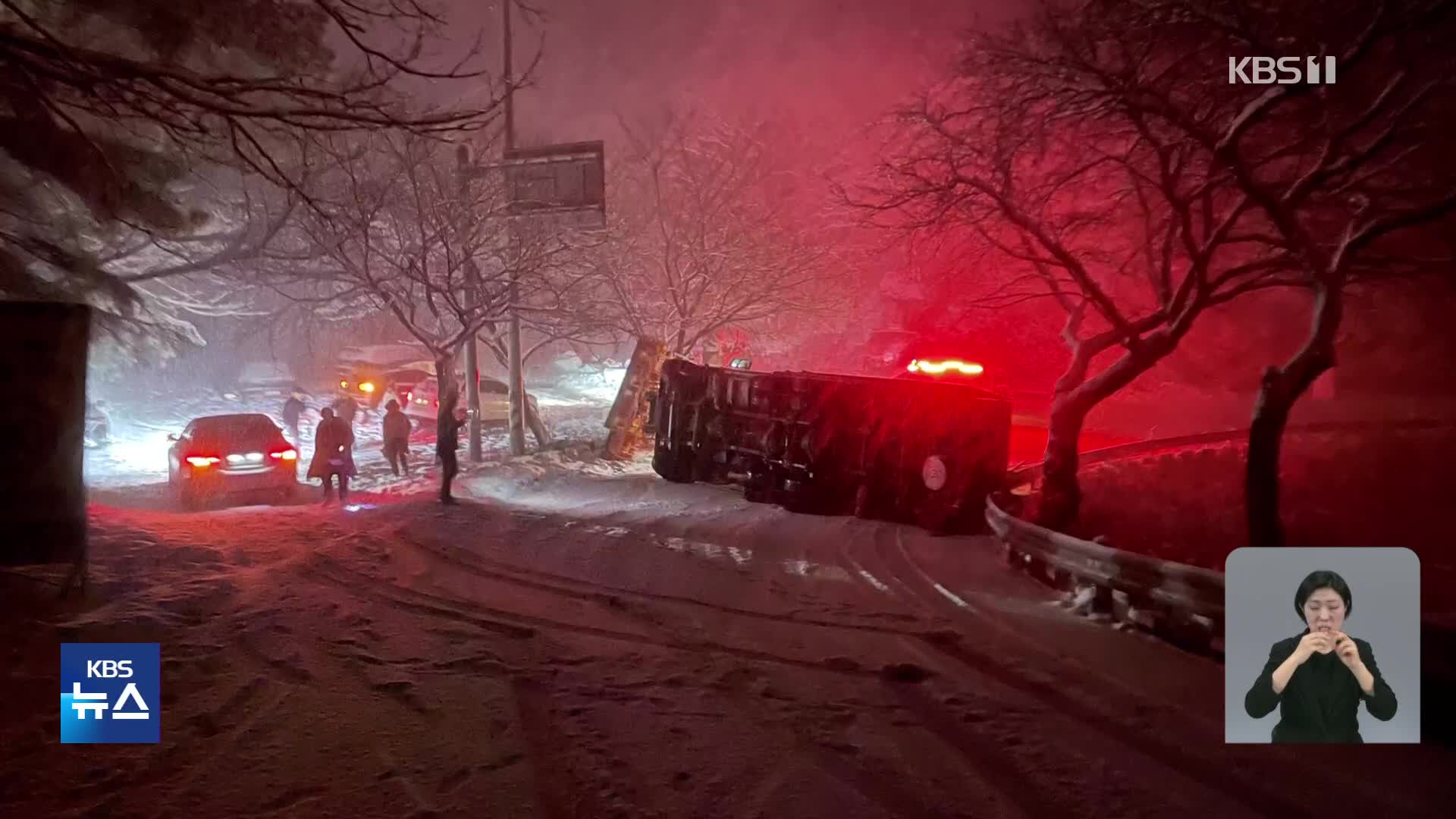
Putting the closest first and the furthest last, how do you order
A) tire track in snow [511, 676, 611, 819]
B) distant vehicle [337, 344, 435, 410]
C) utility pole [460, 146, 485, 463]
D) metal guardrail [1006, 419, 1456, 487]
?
tire track in snow [511, 676, 611, 819], metal guardrail [1006, 419, 1456, 487], utility pole [460, 146, 485, 463], distant vehicle [337, 344, 435, 410]

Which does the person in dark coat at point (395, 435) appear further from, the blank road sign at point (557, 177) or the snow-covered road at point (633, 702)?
the snow-covered road at point (633, 702)

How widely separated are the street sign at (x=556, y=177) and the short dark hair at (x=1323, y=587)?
563 inches

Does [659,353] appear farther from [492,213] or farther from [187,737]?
[187,737]

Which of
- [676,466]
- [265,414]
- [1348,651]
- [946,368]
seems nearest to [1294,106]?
[1348,651]

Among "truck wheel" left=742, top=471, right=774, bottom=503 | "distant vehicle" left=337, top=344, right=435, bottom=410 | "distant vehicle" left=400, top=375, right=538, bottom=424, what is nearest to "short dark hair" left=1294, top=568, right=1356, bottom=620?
"truck wheel" left=742, top=471, right=774, bottom=503

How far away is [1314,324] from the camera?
795cm

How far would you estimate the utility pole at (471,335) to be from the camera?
52.3 ft

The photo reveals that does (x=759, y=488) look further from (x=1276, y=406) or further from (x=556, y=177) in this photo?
(x=556, y=177)

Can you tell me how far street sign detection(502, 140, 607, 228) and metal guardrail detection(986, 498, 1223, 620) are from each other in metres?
11.2

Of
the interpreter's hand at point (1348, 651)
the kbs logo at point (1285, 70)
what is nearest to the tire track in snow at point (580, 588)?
the interpreter's hand at point (1348, 651)

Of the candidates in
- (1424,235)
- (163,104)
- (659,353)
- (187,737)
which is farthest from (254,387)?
(1424,235)

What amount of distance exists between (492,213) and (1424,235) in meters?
17.0

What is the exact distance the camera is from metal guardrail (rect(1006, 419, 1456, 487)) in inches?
525

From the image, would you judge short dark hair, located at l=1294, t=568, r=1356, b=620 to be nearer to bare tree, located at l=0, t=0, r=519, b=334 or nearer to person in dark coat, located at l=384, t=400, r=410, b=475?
bare tree, located at l=0, t=0, r=519, b=334
